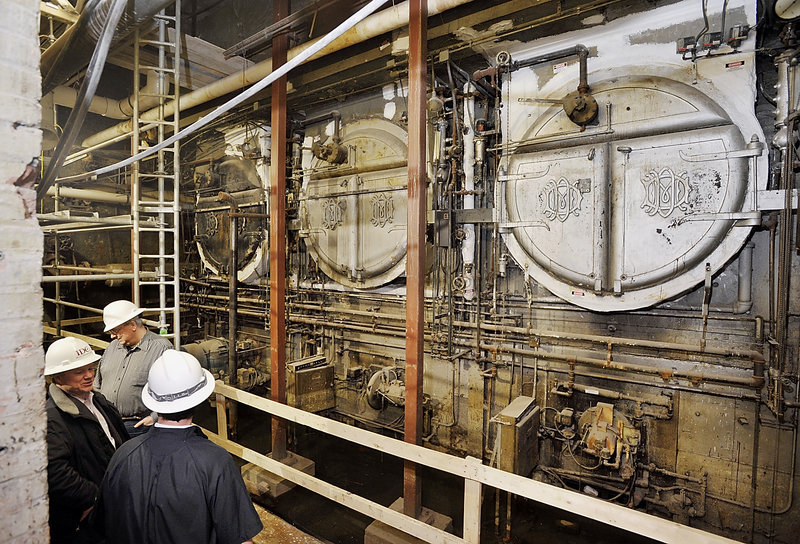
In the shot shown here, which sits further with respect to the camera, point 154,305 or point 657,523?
point 154,305

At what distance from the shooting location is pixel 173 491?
1838 millimetres

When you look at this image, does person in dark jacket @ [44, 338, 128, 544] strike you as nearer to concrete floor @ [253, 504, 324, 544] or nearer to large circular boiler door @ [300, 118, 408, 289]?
concrete floor @ [253, 504, 324, 544]

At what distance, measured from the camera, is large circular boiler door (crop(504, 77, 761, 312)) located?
3.80 metres

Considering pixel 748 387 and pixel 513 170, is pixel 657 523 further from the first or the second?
pixel 513 170

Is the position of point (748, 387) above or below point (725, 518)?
above

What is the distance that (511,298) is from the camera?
5062 millimetres

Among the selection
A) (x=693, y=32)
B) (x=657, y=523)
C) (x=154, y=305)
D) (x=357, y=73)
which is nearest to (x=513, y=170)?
(x=693, y=32)

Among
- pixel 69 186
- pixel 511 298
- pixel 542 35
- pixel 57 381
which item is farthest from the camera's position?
pixel 69 186

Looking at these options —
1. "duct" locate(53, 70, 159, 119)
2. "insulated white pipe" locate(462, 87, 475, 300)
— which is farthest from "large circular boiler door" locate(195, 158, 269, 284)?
"insulated white pipe" locate(462, 87, 475, 300)

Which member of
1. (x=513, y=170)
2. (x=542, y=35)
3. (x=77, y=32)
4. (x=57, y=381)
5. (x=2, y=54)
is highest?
(x=542, y=35)

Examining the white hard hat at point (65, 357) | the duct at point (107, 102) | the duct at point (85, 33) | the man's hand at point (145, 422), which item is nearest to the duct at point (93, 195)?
the duct at point (107, 102)

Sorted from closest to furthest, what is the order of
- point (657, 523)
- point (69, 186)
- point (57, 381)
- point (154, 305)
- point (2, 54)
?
point (2, 54)
point (657, 523)
point (57, 381)
point (69, 186)
point (154, 305)

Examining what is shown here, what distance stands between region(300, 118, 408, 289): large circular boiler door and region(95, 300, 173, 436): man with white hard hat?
3.14 meters

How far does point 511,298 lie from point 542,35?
3055 mm
